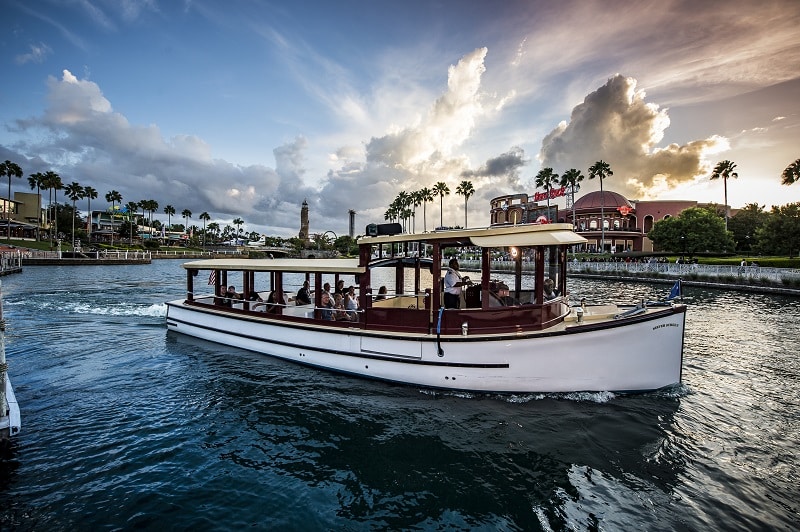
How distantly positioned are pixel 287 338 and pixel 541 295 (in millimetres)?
7615

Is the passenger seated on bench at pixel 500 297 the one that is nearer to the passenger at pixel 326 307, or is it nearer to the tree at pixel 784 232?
the passenger at pixel 326 307

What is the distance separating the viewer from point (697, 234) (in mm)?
55500

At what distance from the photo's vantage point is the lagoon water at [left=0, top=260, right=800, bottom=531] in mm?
5367

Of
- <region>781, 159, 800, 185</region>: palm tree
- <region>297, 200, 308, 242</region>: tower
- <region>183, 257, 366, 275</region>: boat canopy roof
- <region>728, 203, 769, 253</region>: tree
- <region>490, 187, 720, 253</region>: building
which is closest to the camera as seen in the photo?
<region>183, 257, 366, 275</region>: boat canopy roof

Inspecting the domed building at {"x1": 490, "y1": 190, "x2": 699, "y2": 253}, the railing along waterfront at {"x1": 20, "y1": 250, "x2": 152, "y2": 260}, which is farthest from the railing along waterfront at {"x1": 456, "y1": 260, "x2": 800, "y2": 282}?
the railing along waterfront at {"x1": 20, "y1": 250, "x2": 152, "y2": 260}

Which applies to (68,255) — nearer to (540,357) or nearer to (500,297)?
(500,297)

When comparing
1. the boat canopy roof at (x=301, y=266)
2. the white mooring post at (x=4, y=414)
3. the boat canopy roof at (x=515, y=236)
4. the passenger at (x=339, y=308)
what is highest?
the boat canopy roof at (x=515, y=236)

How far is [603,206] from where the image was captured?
252 ft

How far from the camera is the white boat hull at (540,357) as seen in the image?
8.36 meters

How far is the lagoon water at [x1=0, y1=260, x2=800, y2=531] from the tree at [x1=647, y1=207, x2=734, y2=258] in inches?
2170

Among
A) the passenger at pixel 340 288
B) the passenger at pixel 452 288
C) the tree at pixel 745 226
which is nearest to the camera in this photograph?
the passenger at pixel 452 288

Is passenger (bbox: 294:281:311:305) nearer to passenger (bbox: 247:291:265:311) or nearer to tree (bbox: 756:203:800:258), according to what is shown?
passenger (bbox: 247:291:265:311)

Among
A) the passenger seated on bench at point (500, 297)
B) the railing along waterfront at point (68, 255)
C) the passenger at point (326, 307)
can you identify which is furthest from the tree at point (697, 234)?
the railing along waterfront at point (68, 255)

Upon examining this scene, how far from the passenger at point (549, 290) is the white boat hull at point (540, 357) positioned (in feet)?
4.20
